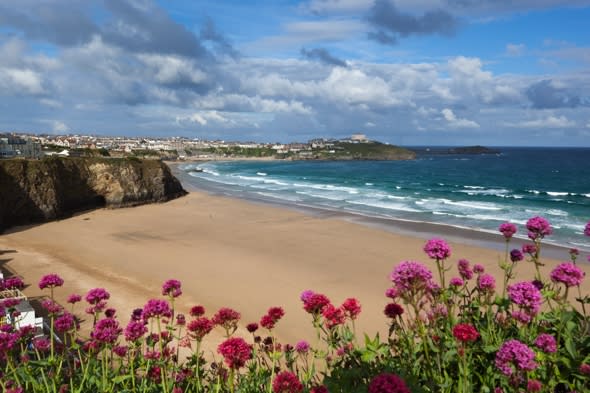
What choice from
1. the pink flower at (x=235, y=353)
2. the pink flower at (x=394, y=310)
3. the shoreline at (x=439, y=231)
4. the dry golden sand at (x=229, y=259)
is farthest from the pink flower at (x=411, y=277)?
the shoreline at (x=439, y=231)

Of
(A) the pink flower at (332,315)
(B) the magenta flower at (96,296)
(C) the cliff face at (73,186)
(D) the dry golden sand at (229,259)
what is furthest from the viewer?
(C) the cliff face at (73,186)

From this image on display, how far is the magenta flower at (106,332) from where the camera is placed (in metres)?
3.38

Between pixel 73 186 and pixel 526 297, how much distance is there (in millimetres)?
32036

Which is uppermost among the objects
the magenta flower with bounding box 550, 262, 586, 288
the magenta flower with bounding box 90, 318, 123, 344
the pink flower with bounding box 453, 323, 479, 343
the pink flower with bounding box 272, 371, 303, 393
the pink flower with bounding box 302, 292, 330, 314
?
the magenta flower with bounding box 550, 262, 586, 288

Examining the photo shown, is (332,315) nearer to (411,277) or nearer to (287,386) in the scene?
(411,277)

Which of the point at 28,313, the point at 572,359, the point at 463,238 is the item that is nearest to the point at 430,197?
the point at 463,238

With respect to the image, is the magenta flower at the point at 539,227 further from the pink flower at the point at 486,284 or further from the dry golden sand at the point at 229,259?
the dry golden sand at the point at 229,259

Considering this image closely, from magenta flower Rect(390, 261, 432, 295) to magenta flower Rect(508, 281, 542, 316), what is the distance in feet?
1.84

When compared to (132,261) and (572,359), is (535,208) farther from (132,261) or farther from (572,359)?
(572,359)

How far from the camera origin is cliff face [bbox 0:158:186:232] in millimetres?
24906

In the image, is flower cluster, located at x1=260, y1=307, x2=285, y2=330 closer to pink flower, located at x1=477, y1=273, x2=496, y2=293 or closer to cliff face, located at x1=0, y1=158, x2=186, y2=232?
pink flower, located at x1=477, y1=273, x2=496, y2=293

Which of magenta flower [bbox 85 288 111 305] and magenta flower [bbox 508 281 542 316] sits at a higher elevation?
magenta flower [bbox 508 281 542 316]

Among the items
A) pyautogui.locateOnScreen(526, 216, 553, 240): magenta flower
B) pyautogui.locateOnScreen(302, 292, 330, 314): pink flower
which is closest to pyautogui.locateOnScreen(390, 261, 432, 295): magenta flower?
pyautogui.locateOnScreen(302, 292, 330, 314): pink flower

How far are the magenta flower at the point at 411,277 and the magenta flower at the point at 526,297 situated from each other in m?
0.56
